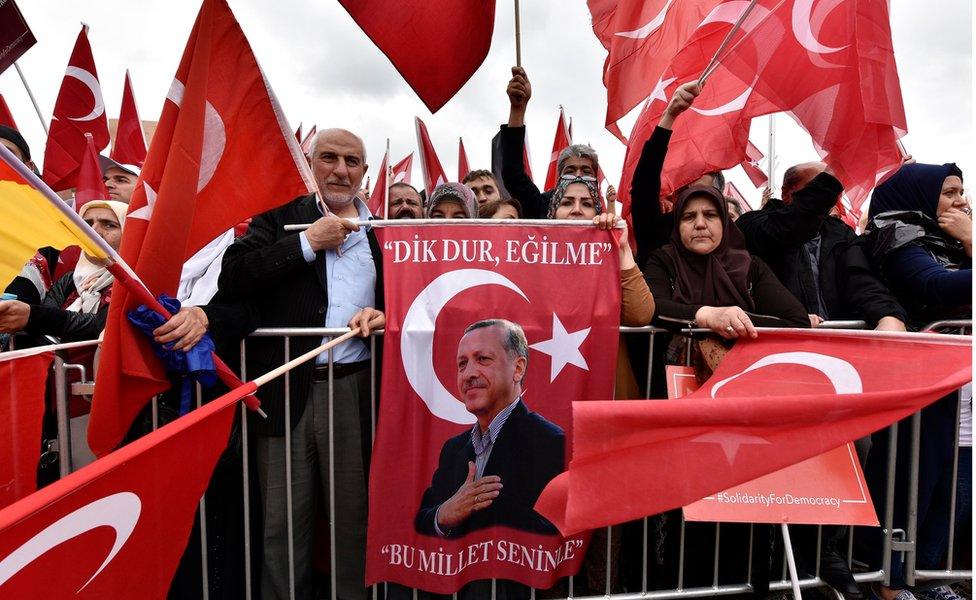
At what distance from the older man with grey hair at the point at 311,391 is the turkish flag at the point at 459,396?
182mm

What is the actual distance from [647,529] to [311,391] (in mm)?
1825

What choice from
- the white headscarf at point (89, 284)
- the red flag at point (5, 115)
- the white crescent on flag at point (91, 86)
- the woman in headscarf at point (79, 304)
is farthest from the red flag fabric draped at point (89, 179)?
the white headscarf at point (89, 284)

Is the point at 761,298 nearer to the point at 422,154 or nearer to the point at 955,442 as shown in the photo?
the point at 955,442

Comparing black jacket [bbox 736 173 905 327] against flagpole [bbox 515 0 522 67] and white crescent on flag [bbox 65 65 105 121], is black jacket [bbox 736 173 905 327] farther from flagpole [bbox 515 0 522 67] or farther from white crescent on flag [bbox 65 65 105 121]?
white crescent on flag [bbox 65 65 105 121]

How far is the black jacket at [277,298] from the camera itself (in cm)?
267

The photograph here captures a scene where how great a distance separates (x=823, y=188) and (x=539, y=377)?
6.24 ft

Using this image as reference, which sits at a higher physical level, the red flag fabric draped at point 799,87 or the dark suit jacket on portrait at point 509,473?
the red flag fabric draped at point 799,87

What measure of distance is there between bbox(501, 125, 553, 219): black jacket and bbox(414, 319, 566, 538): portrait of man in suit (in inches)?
73.9

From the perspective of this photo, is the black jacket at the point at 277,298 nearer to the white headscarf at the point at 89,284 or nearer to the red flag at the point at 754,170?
the white headscarf at the point at 89,284

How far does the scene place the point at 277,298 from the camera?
2803 mm

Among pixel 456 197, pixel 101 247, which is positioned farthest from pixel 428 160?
pixel 101 247

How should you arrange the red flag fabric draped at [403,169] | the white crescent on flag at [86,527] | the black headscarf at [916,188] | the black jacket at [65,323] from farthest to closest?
1. the red flag fabric draped at [403,169]
2. the black headscarf at [916,188]
3. the black jacket at [65,323]
4. the white crescent on flag at [86,527]

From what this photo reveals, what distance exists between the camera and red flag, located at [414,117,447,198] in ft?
22.6

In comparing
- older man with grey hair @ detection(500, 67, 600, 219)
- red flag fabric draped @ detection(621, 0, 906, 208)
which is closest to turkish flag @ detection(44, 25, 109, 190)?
older man with grey hair @ detection(500, 67, 600, 219)
